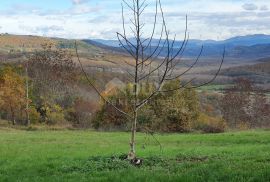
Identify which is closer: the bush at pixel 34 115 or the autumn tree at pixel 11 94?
the autumn tree at pixel 11 94

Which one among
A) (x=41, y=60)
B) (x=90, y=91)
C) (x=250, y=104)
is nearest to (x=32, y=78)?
(x=41, y=60)

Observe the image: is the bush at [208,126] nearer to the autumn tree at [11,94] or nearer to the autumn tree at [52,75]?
the autumn tree at [11,94]

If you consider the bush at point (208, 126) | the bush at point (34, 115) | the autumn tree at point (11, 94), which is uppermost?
the autumn tree at point (11, 94)

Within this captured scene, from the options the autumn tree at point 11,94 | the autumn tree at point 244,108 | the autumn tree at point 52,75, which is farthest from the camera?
the autumn tree at point 244,108

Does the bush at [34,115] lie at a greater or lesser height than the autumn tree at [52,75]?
lesser

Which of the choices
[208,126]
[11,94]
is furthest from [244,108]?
[11,94]

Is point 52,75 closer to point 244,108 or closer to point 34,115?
point 34,115

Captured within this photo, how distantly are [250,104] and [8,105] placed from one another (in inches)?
1986

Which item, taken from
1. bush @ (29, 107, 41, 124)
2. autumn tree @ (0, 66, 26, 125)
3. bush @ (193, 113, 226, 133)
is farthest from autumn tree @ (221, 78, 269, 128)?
autumn tree @ (0, 66, 26, 125)

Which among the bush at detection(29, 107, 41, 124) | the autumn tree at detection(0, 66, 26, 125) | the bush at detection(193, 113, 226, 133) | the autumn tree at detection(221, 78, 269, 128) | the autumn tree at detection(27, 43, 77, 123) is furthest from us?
the autumn tree at detection(221, 78, 269, 128)

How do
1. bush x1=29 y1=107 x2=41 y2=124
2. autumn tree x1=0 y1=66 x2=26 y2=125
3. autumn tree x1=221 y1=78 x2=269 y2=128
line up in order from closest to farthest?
autumn tree x1=0 y1=66 x2=26 y2=125 → bush x1=29 y1=107 x2=41 y2=124 → autumn tree x1=221 y1=78 x2=269 y2=128

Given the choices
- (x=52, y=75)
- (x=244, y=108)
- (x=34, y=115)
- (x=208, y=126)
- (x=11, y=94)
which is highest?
(x=52, y=75)

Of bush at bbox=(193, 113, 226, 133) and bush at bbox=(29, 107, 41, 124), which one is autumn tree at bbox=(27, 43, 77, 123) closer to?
bush at bbox=(29, 107, 41, 124)

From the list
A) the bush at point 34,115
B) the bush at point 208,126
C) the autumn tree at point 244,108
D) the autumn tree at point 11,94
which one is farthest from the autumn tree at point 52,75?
the bush at point 208,126
